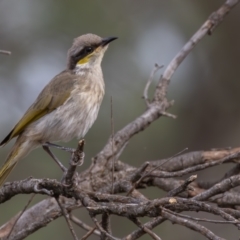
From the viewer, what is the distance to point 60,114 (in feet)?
17.5

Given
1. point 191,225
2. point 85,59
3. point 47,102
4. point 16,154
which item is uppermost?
point 85,59

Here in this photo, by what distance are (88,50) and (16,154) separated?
3.88ft

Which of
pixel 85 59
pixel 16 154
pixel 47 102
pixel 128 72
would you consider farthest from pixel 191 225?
pixel 128 72

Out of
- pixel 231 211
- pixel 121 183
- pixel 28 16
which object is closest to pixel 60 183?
pixel 121 183

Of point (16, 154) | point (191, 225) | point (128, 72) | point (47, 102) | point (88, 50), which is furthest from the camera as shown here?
point (128, 72)

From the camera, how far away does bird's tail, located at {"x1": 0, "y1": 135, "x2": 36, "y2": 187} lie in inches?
197

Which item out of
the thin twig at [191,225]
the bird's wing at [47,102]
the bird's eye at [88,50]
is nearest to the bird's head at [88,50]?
the bird's eye at [88,50]

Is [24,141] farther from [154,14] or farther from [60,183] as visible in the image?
[154,14]

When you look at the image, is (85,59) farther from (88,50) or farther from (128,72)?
(128,72)

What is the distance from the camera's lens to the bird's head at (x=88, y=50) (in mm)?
5711

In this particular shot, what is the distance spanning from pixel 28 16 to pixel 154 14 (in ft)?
6.06

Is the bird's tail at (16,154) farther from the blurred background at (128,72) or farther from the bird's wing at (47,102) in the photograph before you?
the blurred background at (128,72)

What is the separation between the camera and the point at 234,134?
27.7 feet

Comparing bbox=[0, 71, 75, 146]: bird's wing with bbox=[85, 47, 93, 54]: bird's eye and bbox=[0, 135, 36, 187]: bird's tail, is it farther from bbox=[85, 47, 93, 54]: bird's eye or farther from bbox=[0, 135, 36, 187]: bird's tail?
bbox=[85, 47, 93, 54]: bird's eye
